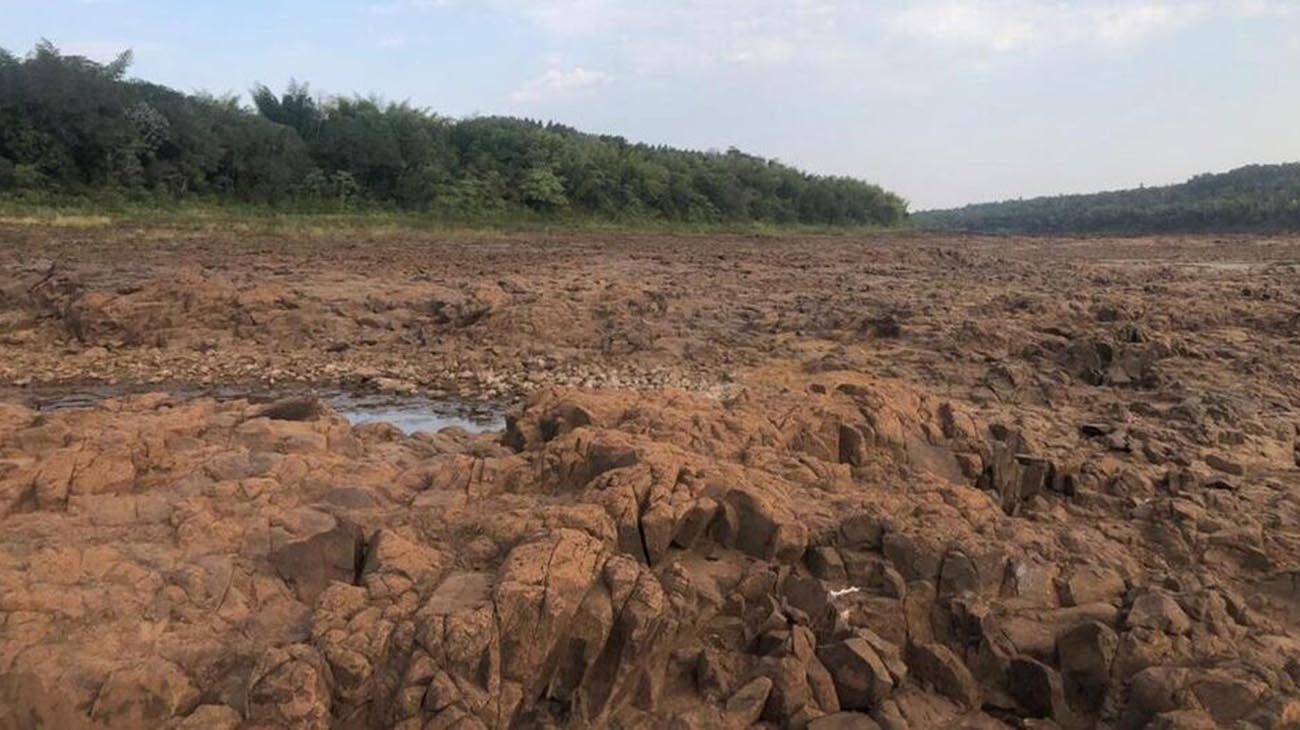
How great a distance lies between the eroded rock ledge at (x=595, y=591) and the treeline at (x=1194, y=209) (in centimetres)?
4514

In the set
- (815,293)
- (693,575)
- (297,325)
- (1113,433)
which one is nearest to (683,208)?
(815,293)

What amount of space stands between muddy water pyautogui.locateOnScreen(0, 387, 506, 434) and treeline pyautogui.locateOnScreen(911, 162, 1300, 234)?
43760 millimetres

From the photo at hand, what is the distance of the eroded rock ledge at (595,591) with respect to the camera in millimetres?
3637

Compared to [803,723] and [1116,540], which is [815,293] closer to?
[1116,540]

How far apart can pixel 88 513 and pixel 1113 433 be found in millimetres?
6634

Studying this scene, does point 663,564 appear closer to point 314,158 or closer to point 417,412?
point 417,412

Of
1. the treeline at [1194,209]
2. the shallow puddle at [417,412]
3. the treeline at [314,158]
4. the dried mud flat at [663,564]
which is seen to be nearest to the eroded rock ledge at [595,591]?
the dried mud flat at [663,564]

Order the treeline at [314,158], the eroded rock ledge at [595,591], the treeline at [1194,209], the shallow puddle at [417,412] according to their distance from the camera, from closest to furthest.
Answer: the eroded rock ledge at [595,591]
the shallow puddle at [417,412]
the treeline at [314,158]
the treeline at [1194,209]

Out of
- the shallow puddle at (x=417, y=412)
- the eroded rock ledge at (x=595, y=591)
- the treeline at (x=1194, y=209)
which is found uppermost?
the treeline at (x=1194, y=209)

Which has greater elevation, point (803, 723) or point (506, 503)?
point (506, 503)

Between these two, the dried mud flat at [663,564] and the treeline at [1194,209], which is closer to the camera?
the dried mud flat at [663,564]

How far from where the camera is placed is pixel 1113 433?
711 centimetres

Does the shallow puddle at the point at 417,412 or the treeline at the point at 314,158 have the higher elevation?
the treeline at the point at 314,158

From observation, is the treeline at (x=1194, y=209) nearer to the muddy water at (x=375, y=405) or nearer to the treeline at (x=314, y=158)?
the treeline at (x=314, y=158)
